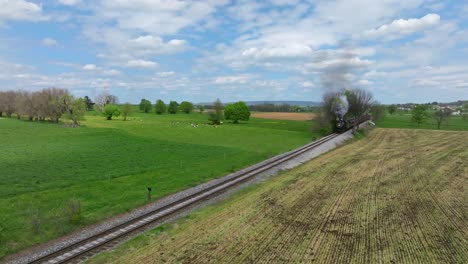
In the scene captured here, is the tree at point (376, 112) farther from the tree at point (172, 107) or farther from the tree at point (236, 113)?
the tree at point (172, 107)

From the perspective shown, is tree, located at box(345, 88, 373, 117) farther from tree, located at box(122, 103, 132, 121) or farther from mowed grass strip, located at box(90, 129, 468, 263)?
tree, located at box(122, 103, 132, 121)

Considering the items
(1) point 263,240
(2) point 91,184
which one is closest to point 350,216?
(1) point 263,240

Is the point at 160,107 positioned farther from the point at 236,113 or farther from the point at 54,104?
the point at 54,104

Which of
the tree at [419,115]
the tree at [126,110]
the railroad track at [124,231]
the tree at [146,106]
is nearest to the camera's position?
the railroad track at [124,231]

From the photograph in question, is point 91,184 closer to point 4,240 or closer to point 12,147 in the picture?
point 4,240

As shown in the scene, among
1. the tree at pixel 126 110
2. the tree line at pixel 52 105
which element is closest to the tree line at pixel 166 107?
the tree at pixel 126 110
